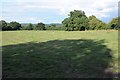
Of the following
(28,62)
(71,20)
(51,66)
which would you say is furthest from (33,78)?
(71,20)

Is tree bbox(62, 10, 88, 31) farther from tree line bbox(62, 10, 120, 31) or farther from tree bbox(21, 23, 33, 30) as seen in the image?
tree bbox(21, 23, 33, 30)

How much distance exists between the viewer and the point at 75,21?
30562 mm

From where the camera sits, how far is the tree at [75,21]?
29.6 meters

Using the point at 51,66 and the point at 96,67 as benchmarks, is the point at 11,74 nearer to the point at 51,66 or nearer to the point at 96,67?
the point at 51,66

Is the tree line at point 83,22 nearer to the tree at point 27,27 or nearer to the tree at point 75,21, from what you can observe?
the tree at point 75,21

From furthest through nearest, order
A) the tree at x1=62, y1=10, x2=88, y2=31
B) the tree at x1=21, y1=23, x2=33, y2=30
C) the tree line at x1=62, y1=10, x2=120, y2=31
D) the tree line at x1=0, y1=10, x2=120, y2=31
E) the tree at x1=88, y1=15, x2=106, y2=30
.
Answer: the tree at x1=21, y1=23, x2=33, y2=30 → the tree at x1=62, y1=10, x2=88, y2=31 → the tree at x1=88, y1=15, x2=106, y2=30 → the tree line at x1=0, y1=10, x2=120, y2=31 → the tree line at x1=62, y1=10, x2=120, y2=31

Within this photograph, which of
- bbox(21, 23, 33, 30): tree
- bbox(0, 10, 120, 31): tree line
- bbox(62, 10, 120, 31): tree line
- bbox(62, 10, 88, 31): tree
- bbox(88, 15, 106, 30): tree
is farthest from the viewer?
bbox(21, 23, 33, 30): tree

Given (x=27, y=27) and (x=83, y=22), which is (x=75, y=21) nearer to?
(x=83, y=22)

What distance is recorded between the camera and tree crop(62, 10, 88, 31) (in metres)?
29.6

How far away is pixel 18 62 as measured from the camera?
346 centimetres

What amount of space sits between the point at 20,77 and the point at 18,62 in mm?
923

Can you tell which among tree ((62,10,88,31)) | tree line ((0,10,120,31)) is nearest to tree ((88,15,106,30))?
A: tree line ((0,10,120,31))

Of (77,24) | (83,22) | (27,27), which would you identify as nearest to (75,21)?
(77,24)

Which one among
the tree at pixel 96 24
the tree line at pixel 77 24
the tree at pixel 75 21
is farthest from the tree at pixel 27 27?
the tree at pixel 96 24
